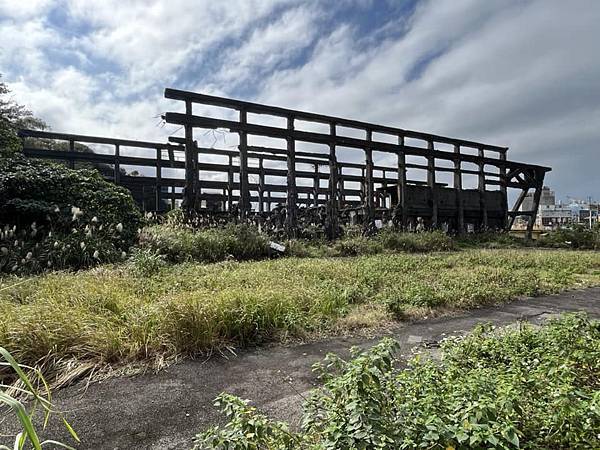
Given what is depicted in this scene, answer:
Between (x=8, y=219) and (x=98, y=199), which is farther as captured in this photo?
(x=98, y=199)

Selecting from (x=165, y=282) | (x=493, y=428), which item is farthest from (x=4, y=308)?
(x=493, y=428)

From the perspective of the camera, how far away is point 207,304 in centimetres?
306

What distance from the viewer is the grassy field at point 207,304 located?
8.52 ft

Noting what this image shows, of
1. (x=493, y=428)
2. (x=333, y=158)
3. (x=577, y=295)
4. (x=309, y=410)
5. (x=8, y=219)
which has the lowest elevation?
(x=577, y=295)

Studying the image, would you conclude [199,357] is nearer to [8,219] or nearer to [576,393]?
[576,393]

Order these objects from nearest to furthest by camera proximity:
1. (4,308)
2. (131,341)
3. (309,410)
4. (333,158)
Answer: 1. (309,410)
2. (131,341)
3. (4,308)
4. (333,158)

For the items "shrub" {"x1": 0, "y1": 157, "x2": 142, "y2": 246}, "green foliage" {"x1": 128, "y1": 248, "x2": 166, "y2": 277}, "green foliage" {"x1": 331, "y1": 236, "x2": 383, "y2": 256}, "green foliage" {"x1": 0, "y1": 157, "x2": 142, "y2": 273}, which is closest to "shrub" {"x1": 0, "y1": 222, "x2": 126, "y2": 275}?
"green foliage" {"x1": 0, "y1": 157, "x2": 142, "y2": 273}

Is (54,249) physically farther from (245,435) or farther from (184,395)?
(245,435)

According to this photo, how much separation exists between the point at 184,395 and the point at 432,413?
4.92ft

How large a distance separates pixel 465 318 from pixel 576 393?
8.31 ft

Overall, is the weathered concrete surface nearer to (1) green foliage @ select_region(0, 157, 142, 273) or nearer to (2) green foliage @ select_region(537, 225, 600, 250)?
(1) green foliage @ select_region(0, 157, 142, 273)

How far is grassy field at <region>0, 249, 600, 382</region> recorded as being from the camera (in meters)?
2.60

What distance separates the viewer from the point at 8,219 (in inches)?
274

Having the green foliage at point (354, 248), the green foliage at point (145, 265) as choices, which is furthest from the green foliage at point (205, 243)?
the green foliage at point (354, 248)
